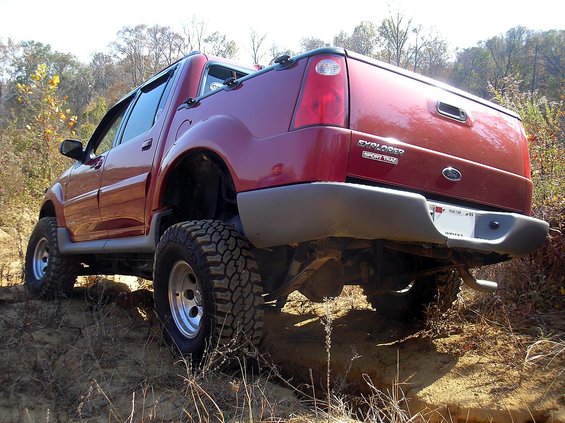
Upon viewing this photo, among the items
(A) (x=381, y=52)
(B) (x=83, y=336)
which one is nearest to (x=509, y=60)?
(A) (x=381, y=52)

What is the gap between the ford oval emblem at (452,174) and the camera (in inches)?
97.7

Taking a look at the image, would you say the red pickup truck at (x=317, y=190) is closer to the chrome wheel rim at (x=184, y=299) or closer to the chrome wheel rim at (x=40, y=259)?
the chrome wheel rim at (x=184, y=299)

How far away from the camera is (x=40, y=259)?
5367 millimetres

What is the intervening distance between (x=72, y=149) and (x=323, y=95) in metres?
3.49

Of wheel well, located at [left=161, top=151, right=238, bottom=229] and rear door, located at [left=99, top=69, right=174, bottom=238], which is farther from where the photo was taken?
rear door, located at [left=99, top=69, right=174, bottom=238]

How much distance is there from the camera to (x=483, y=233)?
2537mm

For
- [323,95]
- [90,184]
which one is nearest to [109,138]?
[90,184]

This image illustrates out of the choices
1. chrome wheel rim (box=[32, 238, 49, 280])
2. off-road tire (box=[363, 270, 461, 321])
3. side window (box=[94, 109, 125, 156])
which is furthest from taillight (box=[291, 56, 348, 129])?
chrome wheel rim (box=[32, 238, 49, 280])

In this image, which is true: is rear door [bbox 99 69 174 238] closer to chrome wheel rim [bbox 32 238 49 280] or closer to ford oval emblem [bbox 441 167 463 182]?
chrome wheel rim [bbox 32 238 49 280]

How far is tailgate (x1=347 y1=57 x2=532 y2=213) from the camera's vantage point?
7.42 feet

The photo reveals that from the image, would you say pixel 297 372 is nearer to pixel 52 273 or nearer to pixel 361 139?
pixel 361 139

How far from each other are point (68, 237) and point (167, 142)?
6.92 feet

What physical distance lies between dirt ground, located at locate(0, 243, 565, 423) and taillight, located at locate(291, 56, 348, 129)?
91 centimetres

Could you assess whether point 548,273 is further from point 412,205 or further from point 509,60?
point 509,60
